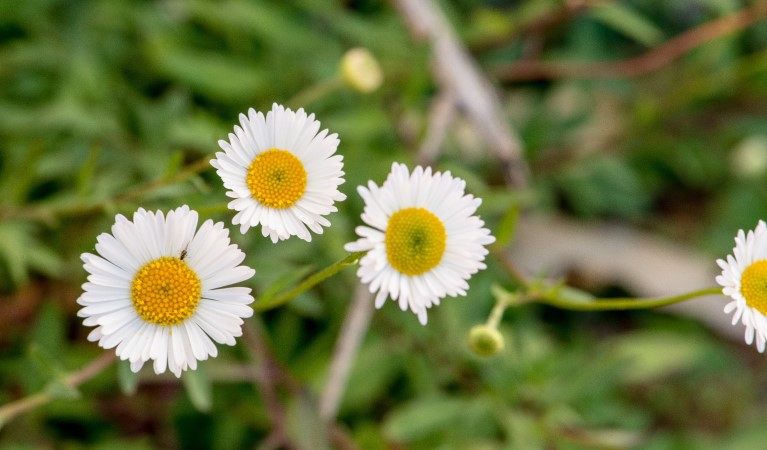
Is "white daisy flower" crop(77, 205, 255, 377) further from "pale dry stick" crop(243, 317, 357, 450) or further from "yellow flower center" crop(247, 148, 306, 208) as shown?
"pale dry stick" crop(243, 317, 357, 450)

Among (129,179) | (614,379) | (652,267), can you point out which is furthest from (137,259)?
Answer: (652,267)

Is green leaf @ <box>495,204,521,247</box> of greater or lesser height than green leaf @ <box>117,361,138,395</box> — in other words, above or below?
above

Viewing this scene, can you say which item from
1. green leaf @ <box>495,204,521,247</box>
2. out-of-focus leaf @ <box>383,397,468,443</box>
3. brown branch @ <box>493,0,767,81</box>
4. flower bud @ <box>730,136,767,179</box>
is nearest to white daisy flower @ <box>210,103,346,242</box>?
green leaf @ <box>495,204,521,247</box>

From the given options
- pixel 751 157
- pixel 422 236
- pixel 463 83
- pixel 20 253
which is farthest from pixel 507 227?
pixel 751 157

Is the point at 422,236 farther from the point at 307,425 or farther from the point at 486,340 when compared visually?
the point at 307,425

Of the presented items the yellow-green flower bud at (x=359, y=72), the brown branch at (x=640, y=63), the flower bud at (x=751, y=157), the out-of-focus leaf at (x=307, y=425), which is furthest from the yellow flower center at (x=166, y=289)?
the flower bud at (x=751, y=157)

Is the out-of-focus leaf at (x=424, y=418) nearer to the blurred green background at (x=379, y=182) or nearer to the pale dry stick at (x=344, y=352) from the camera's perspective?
the blurred green background at (x=379, y=182)
